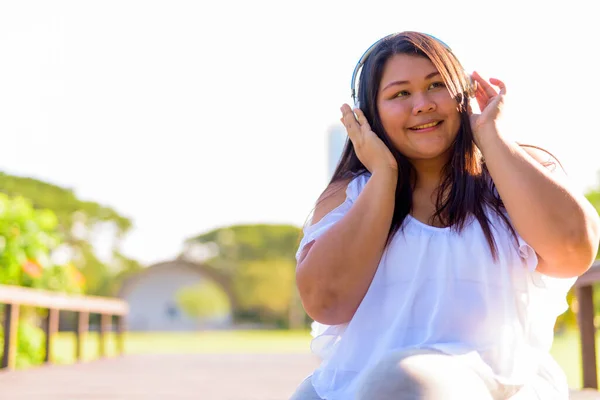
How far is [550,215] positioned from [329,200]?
0.42 meters

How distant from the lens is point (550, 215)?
140 cm

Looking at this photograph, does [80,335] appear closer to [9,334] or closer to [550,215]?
[9,334]

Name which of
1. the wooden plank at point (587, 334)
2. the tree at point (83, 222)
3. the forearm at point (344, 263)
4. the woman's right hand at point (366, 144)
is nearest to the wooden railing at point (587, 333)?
the wooden plank at point (587, 334)

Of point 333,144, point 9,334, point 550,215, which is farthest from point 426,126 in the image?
point 333,144

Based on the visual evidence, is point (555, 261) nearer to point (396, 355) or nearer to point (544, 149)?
Answer: point (544, 149)

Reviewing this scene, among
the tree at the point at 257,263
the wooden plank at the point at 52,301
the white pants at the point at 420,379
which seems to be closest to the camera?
the white pants at the point at 420,379

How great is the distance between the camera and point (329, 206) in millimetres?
1618

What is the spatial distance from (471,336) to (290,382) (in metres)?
3.50

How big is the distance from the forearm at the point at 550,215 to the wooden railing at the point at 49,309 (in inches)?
155

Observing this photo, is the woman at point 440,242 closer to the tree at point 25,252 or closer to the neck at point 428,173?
the neck at point 428,173

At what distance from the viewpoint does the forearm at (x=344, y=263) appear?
Answer: 1.44m

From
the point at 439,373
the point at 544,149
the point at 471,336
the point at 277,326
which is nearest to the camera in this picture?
the point at 439,373

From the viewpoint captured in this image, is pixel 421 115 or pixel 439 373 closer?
pixel 439 373

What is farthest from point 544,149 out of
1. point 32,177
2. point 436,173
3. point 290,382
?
point 32,177
